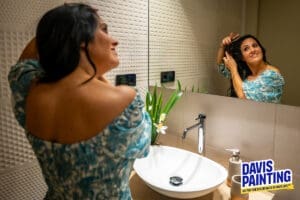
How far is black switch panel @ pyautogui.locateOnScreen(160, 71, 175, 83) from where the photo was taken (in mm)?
1708

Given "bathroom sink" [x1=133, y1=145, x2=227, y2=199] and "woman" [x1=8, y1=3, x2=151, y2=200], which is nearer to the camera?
"woman" [x1=8, y1=3, x2=151, y2=200]

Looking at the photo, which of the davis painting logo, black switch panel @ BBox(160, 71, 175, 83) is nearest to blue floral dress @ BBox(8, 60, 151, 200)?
the davis painting logo

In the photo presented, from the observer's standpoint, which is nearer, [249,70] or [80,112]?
[80,112]

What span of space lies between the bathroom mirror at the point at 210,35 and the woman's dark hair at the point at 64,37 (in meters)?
0.81

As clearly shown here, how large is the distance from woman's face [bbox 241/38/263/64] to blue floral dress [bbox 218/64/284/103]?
0.26ft

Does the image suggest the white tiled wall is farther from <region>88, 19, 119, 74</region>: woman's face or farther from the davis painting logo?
<region>88, 19, 119, 74</region>: woman's face

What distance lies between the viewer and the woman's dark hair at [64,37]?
71 centimetres

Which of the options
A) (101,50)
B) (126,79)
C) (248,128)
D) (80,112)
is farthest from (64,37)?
(248,128)

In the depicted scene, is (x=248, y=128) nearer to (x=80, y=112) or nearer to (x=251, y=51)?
(x=251, y=51)

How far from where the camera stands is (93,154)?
0.74 m

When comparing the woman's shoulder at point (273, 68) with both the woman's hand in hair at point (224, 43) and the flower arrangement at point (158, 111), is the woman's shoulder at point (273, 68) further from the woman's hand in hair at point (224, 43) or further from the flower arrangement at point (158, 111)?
the flower arrangement at point (158, 111)

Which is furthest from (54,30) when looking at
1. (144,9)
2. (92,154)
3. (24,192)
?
(144,9)

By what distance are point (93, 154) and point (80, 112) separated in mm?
136

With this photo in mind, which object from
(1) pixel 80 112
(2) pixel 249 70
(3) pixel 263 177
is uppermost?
(2) pixel 249 70
